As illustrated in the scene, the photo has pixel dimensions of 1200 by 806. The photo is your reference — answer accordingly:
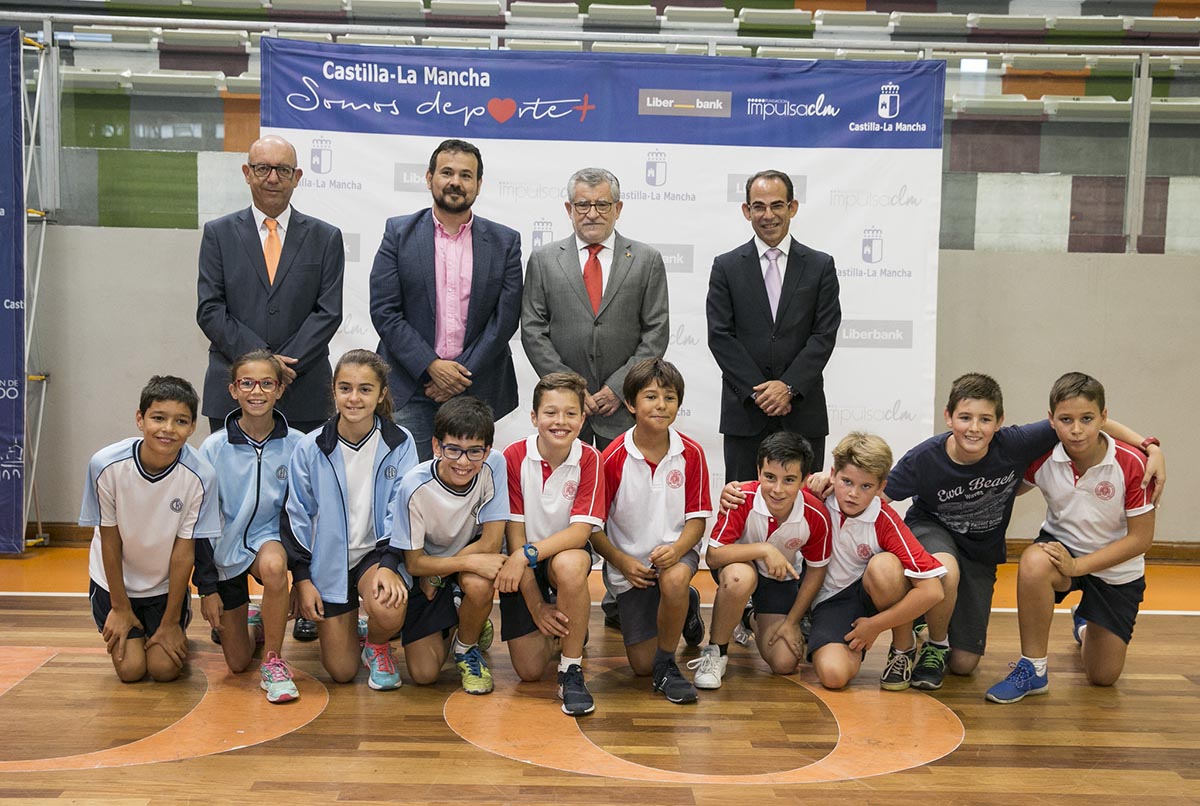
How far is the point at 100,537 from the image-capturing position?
3.02 meters

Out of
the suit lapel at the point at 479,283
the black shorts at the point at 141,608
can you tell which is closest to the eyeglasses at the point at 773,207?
the suit lapel at the point at 479,283

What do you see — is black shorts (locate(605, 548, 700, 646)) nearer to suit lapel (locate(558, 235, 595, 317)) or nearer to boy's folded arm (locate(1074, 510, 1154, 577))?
suit lapel (locate(558, 235, 595, 317))

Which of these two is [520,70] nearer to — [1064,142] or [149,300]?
[149,300]

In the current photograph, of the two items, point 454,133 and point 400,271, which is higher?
point 454,133

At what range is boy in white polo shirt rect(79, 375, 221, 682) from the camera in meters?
2.98

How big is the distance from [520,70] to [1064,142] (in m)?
2.86

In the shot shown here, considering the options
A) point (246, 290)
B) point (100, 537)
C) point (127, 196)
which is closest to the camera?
point (100, 537)

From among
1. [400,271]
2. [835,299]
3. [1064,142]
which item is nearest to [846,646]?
[835,299]

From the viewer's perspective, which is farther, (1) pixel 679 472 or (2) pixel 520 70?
(2) pixel 520 70

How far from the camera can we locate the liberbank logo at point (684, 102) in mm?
4895

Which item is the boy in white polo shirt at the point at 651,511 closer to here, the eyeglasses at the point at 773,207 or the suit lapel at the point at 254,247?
the eyeglasses at the point at 773,207

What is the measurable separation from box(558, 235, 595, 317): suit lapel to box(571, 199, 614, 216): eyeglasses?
160 mm

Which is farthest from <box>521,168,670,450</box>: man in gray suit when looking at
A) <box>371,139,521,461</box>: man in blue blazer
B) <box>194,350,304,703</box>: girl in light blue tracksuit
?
<box>194,350,304,703</box>: girl in light blue tracksuit

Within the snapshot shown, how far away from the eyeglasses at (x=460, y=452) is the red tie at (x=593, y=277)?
38.2 inches
